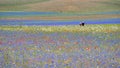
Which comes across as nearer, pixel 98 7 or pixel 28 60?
pixel 28 60

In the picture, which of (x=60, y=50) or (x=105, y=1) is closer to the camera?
(x=60, y=50)

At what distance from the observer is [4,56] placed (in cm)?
1953

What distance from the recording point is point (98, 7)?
14562 cm

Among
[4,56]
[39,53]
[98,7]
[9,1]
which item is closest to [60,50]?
[39,53]

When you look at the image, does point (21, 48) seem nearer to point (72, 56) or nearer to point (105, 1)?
point (72, 56)

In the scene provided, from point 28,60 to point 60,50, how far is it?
407 centimetres

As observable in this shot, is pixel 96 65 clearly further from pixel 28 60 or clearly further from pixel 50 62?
pixel 28 60

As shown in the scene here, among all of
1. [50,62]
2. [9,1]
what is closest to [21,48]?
[50,62]

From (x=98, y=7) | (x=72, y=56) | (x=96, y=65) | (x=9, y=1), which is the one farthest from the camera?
(x=9, y=1)

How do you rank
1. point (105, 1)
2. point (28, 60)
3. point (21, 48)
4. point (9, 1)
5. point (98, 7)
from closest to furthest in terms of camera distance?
point (28, 60)
point (21, 48)
point (98, 7)
point (105, 1)
point (9, 1)

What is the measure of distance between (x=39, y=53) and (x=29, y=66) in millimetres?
4186

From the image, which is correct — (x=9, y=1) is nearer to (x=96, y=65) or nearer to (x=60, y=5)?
(x=60, y=5)

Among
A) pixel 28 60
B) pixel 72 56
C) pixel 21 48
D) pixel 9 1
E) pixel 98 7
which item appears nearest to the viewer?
pixel 28 60

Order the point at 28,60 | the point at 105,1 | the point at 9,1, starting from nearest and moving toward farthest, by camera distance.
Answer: the point at 28,60, the point at 105,1, the point at 9,1
